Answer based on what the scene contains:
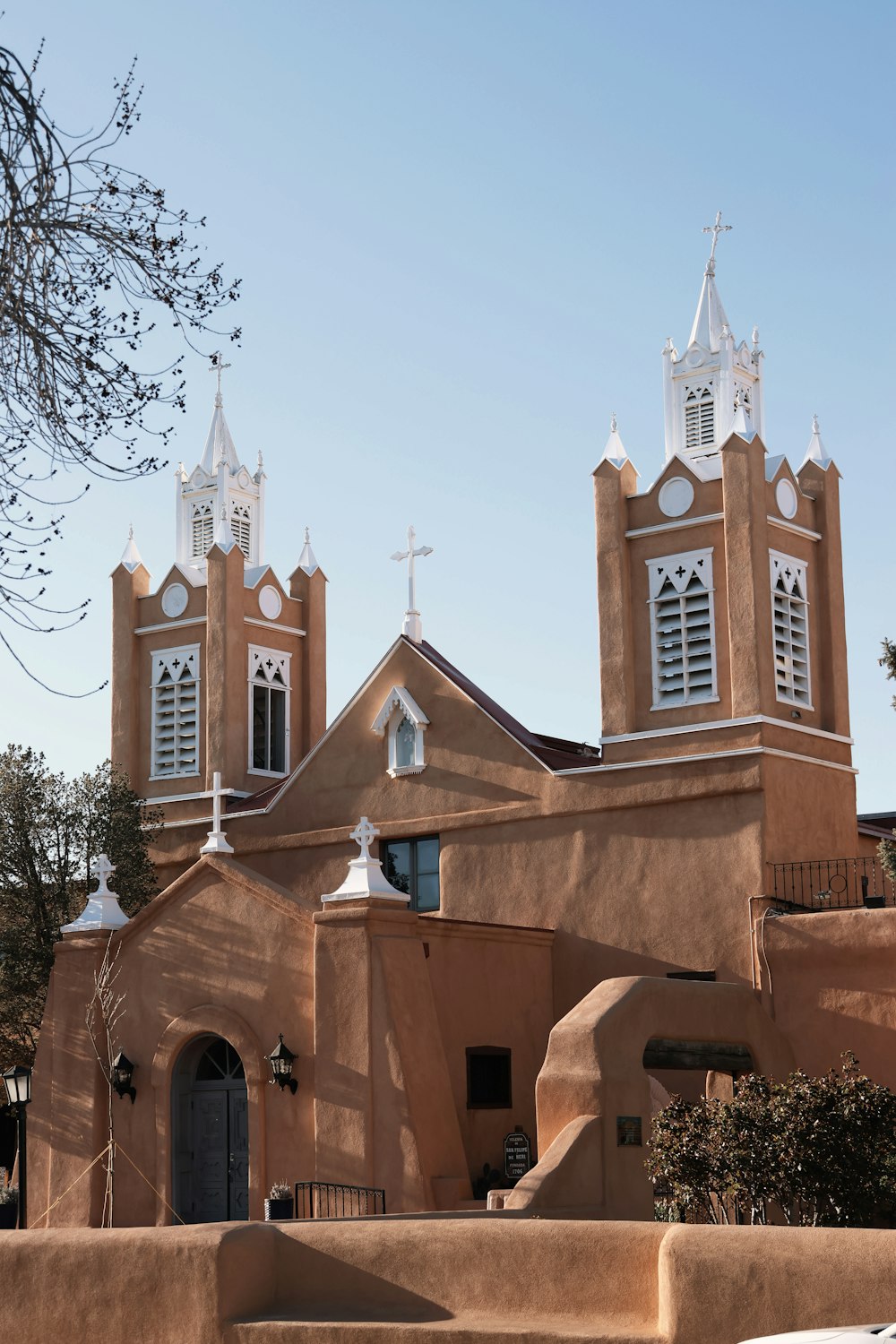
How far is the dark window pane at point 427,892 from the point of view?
26156 mm

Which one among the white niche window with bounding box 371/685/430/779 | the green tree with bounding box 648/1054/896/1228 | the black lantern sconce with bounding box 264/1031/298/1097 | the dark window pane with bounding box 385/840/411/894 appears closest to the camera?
the green tree with bounding box 648/1054/896/1228


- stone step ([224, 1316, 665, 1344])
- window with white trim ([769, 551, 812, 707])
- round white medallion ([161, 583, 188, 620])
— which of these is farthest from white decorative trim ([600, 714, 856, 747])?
stone step ([224, 1316, 665, 1344])

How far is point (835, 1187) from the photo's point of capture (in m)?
16.2

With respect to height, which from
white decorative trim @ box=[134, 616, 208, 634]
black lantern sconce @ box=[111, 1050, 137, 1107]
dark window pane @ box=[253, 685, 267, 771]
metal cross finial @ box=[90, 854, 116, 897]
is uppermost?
white decorative trim @ box=[134, 616, 208, 634]

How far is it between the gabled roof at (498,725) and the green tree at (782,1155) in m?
8.85

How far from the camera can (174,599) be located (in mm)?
31141

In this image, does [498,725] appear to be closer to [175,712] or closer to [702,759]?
[702,759]

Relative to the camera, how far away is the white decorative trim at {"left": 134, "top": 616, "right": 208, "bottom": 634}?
3069 centimetres

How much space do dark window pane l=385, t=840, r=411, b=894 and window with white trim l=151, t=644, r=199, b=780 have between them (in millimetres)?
4936

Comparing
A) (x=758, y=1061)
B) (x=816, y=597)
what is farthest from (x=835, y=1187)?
(x=816, y=597)

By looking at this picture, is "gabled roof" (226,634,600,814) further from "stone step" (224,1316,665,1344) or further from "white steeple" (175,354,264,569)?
"stone step" (224,1316,665,1344)

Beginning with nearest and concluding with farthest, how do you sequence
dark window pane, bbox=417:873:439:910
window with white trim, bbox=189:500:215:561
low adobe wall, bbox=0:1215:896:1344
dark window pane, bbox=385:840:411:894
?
low adobe wall, bbox=0:1215:896:1344
dark window pane, bbox=417:873:439:910
dark window pane, bbox=385:840:411:894
window with white trim, bbox=189:500:215:561

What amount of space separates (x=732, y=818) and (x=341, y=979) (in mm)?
5622

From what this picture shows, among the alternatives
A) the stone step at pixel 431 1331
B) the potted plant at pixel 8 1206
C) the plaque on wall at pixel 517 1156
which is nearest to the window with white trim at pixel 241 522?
the potted plant at pixel 8 1206
